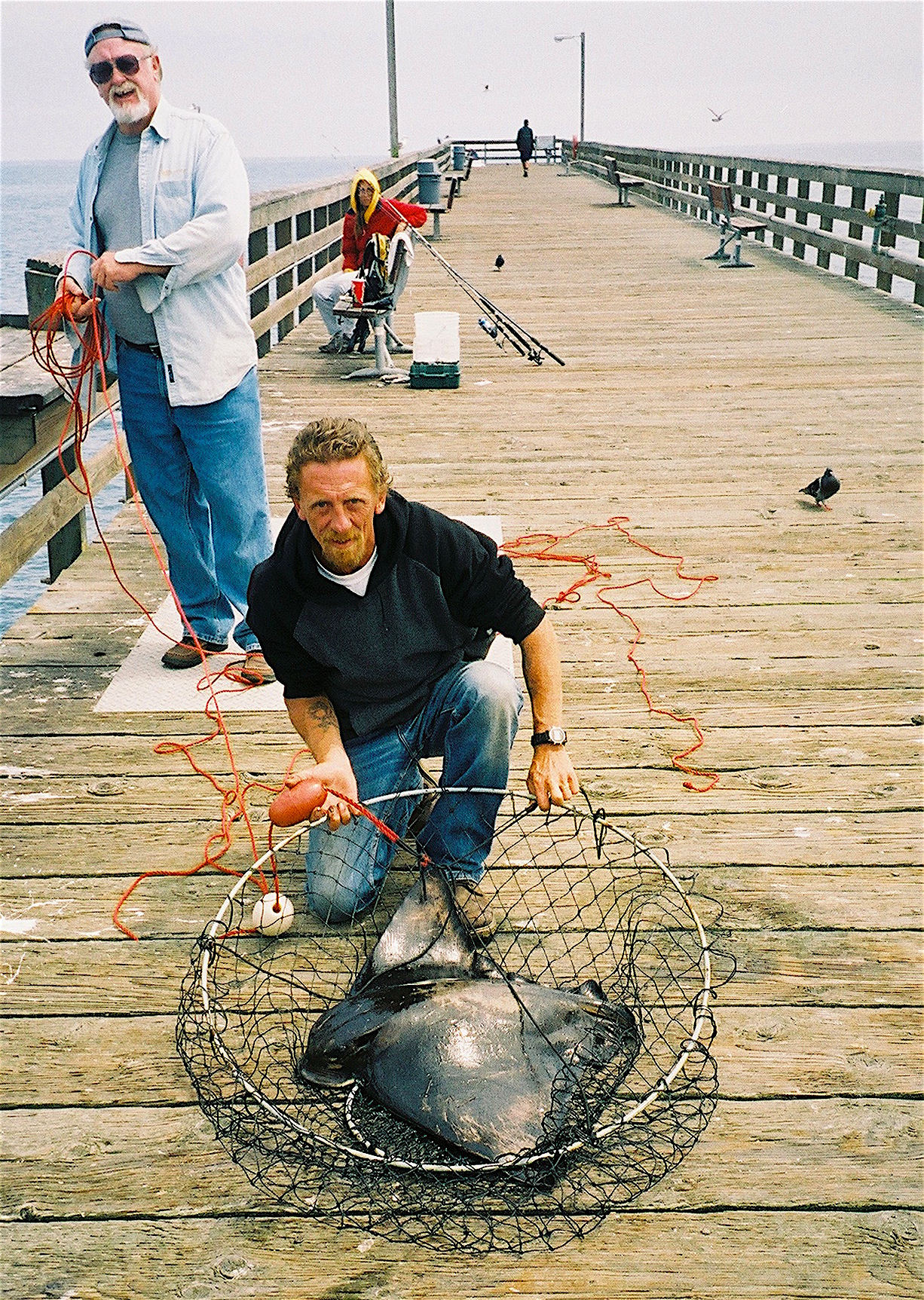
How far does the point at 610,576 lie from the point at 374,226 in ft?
15.4

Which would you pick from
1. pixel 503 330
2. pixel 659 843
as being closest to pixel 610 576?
pixel 659 843

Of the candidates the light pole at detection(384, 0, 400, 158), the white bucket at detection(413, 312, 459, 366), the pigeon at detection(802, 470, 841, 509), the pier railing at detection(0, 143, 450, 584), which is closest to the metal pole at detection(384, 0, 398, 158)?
the light pole at detection(384, 0, 400, 158)

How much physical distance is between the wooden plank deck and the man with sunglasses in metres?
0.64

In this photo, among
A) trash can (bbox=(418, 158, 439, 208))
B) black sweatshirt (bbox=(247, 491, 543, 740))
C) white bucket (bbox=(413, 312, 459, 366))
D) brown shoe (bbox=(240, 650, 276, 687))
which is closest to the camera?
black sweatshirt (bbox=(247, 491, 543, 740))

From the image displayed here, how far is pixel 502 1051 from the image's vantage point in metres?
2.02

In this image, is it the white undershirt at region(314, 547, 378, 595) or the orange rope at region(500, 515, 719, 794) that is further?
the orange rope at region(500, 515, 719, 794)

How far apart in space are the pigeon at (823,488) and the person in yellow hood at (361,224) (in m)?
4.14

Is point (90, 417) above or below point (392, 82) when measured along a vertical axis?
below

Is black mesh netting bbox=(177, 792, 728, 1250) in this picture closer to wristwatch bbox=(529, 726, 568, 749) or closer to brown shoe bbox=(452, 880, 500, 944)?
brown shoe bbox=(452, 880, 500, 944)

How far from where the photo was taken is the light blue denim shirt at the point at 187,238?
11.2 ft

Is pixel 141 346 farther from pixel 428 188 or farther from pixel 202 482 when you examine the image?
pixel 428 188

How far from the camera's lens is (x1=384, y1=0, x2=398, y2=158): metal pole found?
19.7 m

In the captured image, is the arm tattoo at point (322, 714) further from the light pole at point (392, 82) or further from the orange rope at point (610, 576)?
the light pole at point (392, 82)

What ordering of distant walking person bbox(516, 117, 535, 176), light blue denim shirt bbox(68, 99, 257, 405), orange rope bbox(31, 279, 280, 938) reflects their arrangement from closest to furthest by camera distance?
1. orange rope bbox(31, 279, 280, 938)
2. light blue denim shirt bbox(68, 99, 257, 405)
3. distant walking person bbox(516, 117, 535, 176)
